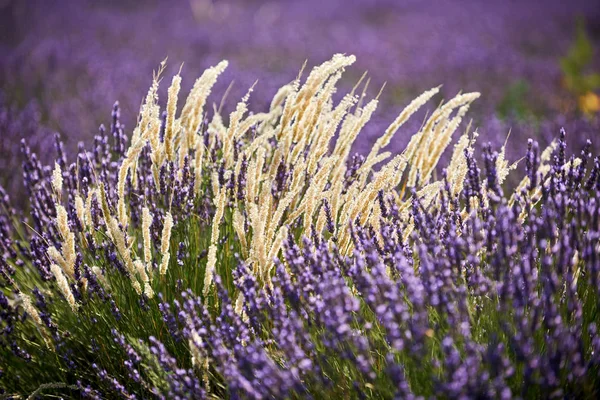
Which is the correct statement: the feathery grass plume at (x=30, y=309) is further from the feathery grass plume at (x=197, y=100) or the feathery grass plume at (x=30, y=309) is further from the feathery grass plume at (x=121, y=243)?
the feathery grass plume at (x=197, y=100)

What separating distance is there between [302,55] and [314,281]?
25.9 feet

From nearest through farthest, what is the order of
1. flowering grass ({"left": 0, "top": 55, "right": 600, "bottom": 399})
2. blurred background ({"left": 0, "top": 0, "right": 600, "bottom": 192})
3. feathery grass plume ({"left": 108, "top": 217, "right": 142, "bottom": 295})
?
flowering grass ({"left": 0, "top": 55, "right": 600, "bottom": 399}), feathery grass plume ({"left": 108, "top": 217, "right": 142, "bottom": 295}), blurred background ({"left": 0, "top": 0, "right": 600, "bottom": 192})

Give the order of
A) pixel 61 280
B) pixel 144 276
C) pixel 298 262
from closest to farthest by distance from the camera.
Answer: pixel 298 262
pixel 61 280
pixel 144 276

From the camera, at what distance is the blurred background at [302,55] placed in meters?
5.52

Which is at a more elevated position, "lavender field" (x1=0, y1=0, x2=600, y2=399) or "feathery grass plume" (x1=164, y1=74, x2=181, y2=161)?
"feathery grass plume" (x1=164, y1=74, x2=181, y2=161)

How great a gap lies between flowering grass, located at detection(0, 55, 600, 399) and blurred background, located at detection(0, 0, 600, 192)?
2.34 metres

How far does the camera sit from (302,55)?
9180 millimetres

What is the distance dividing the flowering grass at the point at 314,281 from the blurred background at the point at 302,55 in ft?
7.68

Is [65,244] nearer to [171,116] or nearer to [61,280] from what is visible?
[61,280]

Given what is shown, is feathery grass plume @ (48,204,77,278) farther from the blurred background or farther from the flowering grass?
the blurred background

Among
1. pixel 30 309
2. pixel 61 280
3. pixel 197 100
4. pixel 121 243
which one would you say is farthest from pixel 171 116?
pixel 30 309

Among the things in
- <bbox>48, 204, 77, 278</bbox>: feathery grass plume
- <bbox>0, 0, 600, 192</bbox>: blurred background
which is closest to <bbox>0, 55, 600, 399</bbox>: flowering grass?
<bbox>48, 204, 77, 278</bbox>: feathery grass plume

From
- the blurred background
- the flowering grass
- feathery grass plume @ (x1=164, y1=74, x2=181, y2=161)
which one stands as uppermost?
the blurred background

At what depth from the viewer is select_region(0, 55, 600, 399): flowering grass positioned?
145 cm
